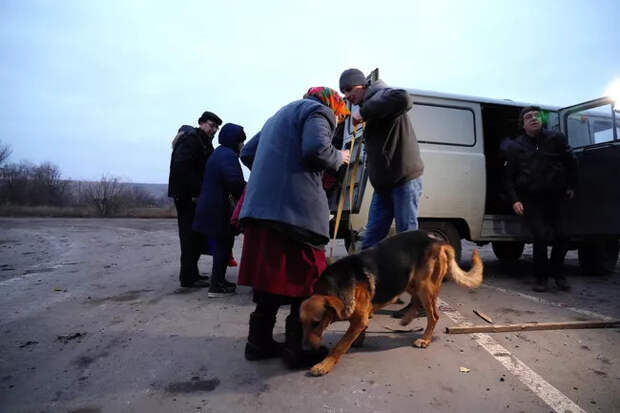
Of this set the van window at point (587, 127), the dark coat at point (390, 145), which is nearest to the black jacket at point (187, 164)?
the dark coat at point (390, 145)

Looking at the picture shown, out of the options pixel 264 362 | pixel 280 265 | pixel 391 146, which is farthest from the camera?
pixel 391 146

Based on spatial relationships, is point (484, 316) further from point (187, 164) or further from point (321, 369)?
point (187, 164)

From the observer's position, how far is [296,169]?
2.32 m

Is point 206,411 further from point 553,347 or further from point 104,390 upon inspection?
point 553,347

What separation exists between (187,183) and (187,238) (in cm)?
70

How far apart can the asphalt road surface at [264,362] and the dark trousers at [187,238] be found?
0.31 m

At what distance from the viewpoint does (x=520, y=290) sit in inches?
174

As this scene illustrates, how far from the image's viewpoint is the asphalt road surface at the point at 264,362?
1895 millimetres

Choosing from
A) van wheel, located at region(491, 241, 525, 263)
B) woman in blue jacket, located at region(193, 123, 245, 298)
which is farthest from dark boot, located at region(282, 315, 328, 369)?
van wheel, located at region(491, 241, 525, 263)

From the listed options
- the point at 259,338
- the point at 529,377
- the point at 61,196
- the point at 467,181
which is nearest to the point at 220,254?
the point at 259,338

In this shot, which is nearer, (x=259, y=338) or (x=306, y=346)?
(x=306, y=346)

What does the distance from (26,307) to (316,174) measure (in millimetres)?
3474

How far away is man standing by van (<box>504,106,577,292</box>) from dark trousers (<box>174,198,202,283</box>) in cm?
421

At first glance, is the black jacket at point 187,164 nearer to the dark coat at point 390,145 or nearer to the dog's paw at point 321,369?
the dark coat at point 390,145
